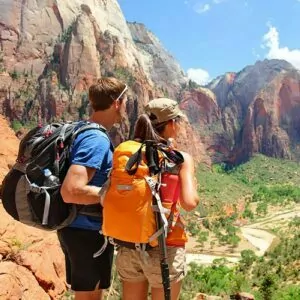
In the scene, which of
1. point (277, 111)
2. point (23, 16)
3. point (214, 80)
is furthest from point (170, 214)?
point (214, 80)

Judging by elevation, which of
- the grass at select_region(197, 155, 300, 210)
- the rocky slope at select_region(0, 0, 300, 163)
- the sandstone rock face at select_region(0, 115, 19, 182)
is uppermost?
the rocky slope at select_region(0, 0, 300, 163)

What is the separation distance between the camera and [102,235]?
3.09 metres

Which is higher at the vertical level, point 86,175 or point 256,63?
point 256,63

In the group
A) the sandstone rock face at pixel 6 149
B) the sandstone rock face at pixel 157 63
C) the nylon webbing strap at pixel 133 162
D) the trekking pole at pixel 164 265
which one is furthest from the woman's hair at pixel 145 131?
the sandstone rock face at pixel 157 63

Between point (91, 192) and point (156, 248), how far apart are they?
1.67ft

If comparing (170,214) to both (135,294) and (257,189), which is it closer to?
(135,294)

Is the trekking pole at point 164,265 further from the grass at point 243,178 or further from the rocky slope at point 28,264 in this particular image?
the grass at point 243,178

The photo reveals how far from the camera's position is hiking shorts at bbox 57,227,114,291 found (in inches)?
119

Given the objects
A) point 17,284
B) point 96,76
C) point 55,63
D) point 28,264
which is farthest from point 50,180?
point 55,63

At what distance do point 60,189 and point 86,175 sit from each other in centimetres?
18

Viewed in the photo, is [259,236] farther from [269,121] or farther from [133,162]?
[269,121]

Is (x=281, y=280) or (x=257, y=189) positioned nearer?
(x=281, y=280)

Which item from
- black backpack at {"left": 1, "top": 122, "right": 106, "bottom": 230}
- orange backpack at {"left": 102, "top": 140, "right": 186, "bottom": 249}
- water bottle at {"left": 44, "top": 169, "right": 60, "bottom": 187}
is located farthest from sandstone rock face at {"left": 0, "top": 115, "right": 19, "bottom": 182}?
orange backpack at {"left": 102, "top": 140, "right": 186, "bottom": 249}

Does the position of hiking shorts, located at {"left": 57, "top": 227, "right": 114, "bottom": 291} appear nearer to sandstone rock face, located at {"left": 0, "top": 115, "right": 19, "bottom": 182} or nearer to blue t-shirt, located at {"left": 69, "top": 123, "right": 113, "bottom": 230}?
blue t-shirt, located at {"left": 69, "top": 123, "right": 113, "bottom": 230}
